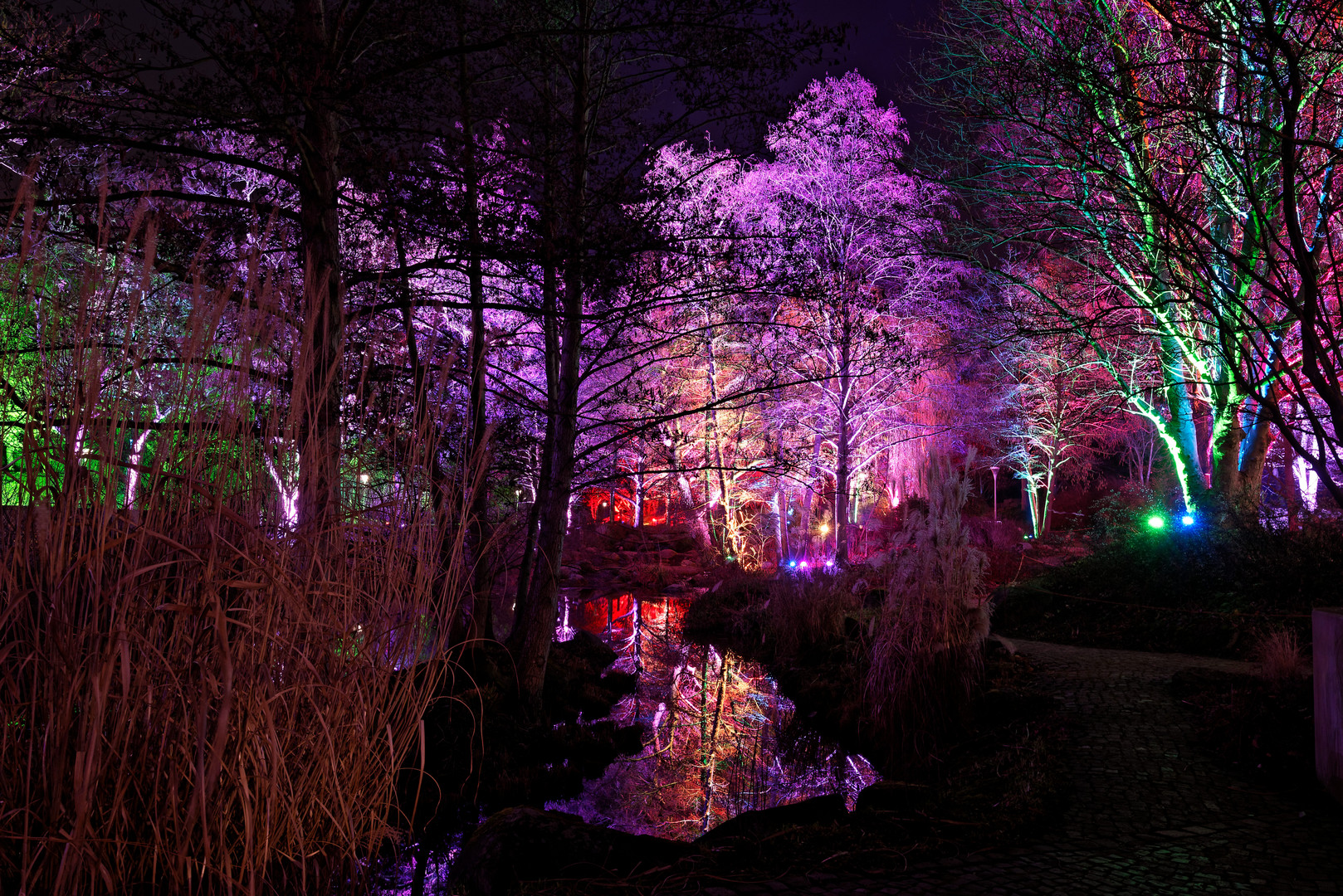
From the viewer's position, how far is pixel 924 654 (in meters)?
4.87

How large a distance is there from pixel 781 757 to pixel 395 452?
3633 mm

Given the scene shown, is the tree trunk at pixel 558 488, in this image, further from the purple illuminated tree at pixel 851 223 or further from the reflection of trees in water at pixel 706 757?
→ the purple illuminated tree at pixel 851 223

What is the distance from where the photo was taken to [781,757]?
5.33 metres

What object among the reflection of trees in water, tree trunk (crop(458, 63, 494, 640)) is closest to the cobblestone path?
the reflection of trees in water

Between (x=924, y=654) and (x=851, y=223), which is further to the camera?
(x=851, y=223)

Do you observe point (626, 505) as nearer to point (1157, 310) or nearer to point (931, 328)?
point (931, 328)

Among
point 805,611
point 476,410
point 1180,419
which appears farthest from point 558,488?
point 1180,419

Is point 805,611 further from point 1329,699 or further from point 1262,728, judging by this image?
point 1329,699

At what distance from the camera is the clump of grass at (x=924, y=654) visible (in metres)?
4.85

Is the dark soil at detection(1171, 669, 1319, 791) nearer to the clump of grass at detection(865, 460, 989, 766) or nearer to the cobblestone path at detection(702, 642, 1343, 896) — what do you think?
the cobblestone path at detection(702, 642, 1343, 896)

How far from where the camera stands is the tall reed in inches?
70.0

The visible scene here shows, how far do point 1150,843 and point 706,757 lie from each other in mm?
2997

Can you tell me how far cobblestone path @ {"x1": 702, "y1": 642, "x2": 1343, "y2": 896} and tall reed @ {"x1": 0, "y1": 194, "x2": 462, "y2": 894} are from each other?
1.30 meters

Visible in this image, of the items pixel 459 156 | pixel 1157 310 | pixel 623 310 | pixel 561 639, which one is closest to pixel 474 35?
pixel 459 156
